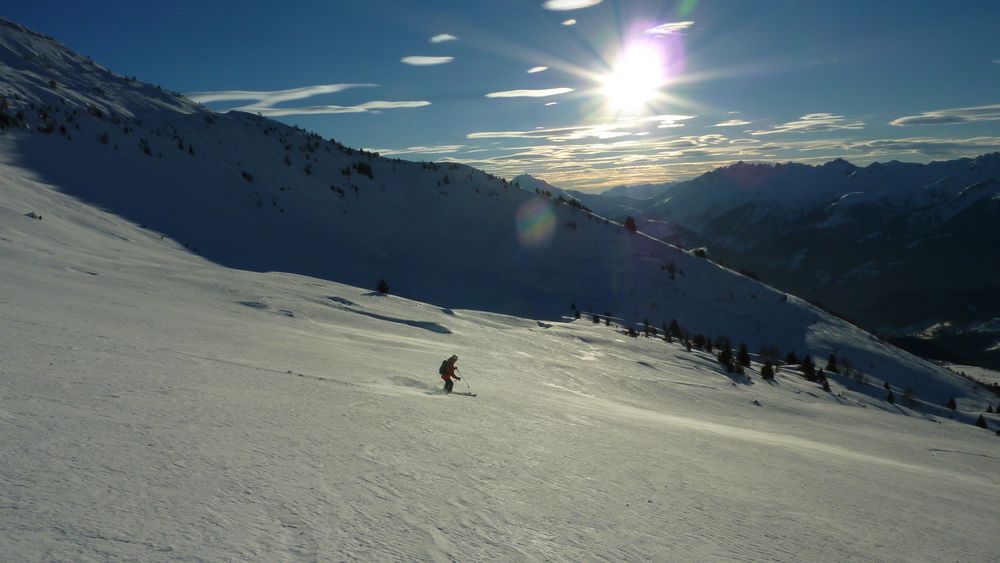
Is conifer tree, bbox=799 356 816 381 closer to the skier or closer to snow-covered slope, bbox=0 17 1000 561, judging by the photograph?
snow-covered slope, bbox=0 17 1000 561

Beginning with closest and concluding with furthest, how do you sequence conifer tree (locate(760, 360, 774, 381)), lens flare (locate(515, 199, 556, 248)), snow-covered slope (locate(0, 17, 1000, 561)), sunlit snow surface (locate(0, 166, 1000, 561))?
1. sunlit snow surface (locate(0, 166, 1000, 561))
2. snow-covered slope (locate(0, 17, 1000, 561))
3. conifer tree (locate(760, 360, 774, 381))
4. lens flare (locate(515, 199, 556, 248))

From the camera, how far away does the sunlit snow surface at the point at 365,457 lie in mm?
3439

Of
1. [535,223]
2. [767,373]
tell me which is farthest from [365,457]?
[535,223]

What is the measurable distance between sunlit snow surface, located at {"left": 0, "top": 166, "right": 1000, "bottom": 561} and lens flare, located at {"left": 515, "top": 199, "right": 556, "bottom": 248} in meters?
24.2

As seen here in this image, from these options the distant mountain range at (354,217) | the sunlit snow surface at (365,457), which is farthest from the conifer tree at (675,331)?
the sunlit snow surface at (365,457)

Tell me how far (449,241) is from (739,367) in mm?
20331

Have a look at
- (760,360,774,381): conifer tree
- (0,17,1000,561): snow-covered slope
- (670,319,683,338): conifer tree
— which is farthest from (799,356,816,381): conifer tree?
(670,319,683,338): conifer tree

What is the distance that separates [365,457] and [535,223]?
3485cm

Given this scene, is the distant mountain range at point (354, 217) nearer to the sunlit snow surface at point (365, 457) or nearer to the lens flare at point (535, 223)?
the lens flare at point (535, 223)

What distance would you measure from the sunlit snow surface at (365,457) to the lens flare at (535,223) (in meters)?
24.2

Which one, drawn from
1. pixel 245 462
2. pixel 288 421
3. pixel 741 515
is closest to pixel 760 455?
pixel 741 515

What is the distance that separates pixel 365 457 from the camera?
496cm

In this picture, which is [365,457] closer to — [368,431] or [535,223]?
[368,431]

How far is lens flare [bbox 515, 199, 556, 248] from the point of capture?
122ft
